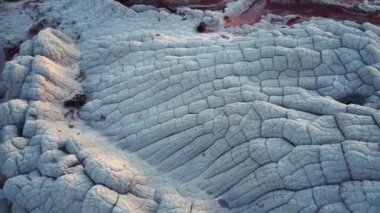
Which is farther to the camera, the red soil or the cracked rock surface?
the red soil

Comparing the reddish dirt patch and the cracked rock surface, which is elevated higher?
the reddish dirt patch

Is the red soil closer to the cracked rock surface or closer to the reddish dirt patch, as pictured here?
the reddish dirt patch

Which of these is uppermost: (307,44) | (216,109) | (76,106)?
(307,44)

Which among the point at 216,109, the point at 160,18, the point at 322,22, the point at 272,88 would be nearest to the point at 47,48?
the point at 160,18

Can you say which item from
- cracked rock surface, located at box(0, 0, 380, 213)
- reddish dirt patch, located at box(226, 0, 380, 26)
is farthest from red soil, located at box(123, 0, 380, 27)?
cracked rock surface, located at box(0, 0, 380, 213)

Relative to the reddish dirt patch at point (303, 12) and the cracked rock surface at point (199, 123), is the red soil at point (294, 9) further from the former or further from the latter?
the cracked rock surface at point (199, 123)

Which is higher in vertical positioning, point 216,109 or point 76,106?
point 216,109

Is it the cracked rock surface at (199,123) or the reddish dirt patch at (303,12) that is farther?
the reddish dirt patch at (303,12)

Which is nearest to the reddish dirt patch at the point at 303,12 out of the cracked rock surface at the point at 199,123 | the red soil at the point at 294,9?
the red soil at the point at 294,9

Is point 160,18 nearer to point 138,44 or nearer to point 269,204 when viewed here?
point 138,44
